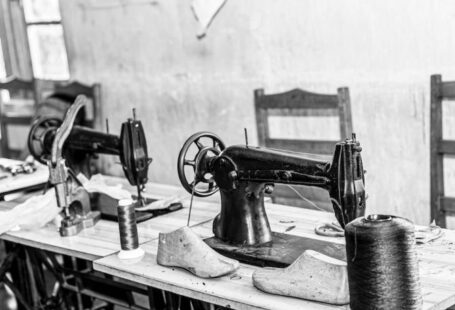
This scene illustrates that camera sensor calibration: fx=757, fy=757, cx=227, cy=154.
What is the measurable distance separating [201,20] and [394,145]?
1.54 metres

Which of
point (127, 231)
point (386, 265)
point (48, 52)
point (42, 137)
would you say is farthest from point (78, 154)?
point (48, 52)

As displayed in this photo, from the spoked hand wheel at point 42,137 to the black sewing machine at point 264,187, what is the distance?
43.1 inches

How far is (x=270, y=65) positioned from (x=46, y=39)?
236cm

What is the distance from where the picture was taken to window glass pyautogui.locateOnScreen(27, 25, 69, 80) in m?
5.95

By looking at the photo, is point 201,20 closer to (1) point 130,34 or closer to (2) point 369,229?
(1) point 130,34

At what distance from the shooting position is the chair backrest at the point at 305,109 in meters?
3.70

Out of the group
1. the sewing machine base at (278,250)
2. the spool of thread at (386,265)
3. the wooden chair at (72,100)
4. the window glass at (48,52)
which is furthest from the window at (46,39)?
the spool of thread at (386,265)

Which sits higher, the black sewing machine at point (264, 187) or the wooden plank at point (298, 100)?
the wooden plank at point (298, 100)

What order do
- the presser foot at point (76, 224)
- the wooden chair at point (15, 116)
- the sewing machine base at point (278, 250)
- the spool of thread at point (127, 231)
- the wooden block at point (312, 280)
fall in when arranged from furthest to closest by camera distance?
the wooden chair at point (15, 116)
the presser foot at point (76, 224)
the spool of thread at point (127, 231)
the sewing machine base at point (278, 250)
the wooden block at point (312, 280)

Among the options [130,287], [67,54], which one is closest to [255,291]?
[130,287]

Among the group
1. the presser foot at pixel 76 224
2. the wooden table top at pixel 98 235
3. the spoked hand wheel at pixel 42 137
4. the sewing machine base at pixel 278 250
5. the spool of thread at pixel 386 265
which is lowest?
the wooden table top at pixel 98 235

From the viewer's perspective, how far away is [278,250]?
2.44 metres

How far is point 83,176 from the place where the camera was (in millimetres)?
3236

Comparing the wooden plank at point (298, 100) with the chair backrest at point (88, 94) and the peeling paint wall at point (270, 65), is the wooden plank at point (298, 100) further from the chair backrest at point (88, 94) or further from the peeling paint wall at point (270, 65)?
the chair backrest at point (88, 94)
